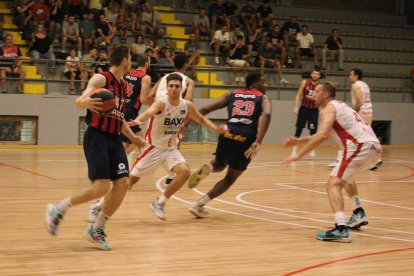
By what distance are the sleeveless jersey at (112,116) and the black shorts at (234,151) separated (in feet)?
7.29

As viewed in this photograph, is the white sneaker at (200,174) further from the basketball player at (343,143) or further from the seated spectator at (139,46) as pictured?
the seated spectator at (139,46)

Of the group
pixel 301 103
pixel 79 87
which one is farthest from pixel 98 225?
pixel 79 87

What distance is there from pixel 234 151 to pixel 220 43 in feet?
43.4

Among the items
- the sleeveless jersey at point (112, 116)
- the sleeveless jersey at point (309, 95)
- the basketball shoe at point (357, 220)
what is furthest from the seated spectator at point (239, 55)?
the sleeveless jersey at point (112, 116)

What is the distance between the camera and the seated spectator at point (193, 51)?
67.6 ft

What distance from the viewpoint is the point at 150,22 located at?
21719mm

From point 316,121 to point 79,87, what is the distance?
618 centimetres

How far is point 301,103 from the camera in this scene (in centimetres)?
1705

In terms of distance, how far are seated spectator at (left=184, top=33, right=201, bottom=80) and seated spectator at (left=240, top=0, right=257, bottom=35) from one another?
2.34m

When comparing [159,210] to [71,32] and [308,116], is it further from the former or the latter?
[71,32]

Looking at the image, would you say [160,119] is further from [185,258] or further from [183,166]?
[185,258]

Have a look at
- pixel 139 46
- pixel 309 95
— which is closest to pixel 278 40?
pixel 139 46

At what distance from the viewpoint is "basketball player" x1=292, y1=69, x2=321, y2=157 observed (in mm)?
16672

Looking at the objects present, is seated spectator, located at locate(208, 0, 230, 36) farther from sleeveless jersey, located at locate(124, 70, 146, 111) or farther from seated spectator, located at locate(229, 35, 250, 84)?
sleeveless jersey, located at locate(124, 70, 146, 111)
